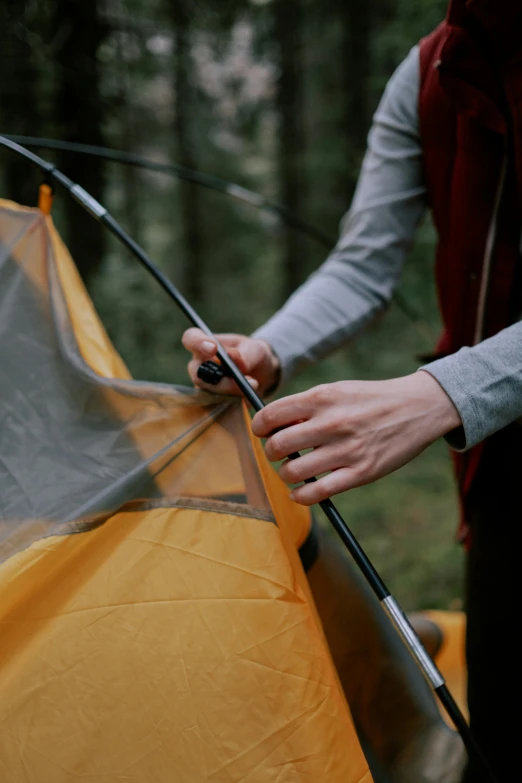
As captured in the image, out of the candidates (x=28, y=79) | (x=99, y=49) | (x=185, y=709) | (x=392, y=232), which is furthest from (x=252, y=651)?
(x=99, y=49)

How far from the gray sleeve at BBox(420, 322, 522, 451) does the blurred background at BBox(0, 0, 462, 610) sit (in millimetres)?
1270

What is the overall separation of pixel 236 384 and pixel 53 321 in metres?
0.48

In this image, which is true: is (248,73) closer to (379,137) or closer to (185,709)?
(379,137)

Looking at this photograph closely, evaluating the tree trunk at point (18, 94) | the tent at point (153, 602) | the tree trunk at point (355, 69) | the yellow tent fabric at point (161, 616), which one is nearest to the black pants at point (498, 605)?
the tent at point (153, 602)

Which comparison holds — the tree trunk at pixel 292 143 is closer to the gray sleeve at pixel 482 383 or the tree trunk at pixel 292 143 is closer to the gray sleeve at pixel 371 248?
the gray sleeve at pixel 371 248

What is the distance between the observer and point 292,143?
31.5 feet

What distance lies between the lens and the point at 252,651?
3.54ft

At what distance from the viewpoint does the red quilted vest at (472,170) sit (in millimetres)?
1229

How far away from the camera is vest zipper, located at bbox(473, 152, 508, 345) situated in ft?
4.32

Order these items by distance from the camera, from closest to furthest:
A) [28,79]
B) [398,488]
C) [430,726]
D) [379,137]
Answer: [430,726] → [379,137] → [28,79] → [398,488]

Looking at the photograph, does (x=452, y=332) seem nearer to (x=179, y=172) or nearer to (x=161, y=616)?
(x=161, y=616)

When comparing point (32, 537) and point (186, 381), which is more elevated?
point (32, 537)

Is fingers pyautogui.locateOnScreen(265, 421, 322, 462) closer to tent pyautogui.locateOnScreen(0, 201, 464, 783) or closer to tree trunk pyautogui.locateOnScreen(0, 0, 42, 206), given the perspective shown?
tent pyautogui.locateOnScreen(0, 201, 464, 783)

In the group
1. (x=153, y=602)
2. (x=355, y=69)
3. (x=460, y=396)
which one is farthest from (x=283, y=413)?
(x=355, y=69)
